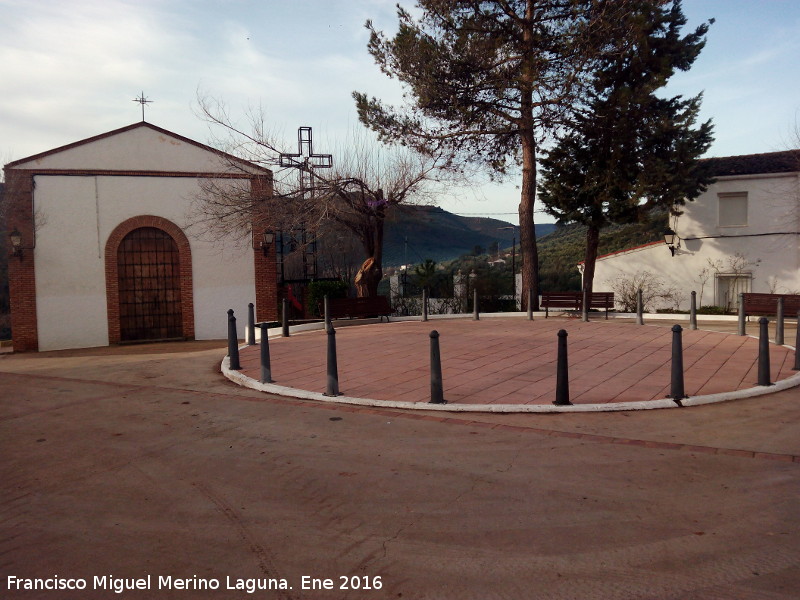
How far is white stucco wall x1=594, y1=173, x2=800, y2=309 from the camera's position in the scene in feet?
79.0

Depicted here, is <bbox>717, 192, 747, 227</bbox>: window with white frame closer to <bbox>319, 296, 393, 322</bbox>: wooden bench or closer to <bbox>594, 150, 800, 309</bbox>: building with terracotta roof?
<bbox>594, 150, 800, 309</bbox>: building with terracotta roof

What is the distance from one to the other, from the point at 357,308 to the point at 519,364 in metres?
7.96

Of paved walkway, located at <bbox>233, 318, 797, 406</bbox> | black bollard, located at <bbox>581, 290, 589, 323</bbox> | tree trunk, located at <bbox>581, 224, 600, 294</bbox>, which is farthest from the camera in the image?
tree trunk, located at <bbox>581, 224, 600, 294</bbox>

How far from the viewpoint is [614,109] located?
1961 cm

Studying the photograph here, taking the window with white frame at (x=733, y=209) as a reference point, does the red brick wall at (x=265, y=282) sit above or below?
below

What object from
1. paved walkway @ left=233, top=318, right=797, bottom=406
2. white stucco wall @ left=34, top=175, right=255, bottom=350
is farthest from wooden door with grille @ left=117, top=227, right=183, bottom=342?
paved walkway @ left=233, top=318, right=797, bottom=406

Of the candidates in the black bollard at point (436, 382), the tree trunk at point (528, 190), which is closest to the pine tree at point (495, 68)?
the tree trunk at point (528, 190)

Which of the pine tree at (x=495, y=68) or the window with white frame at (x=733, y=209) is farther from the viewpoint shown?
the window with white frame at (x=733, y=209)

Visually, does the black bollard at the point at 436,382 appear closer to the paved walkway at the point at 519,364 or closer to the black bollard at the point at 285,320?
the paved walkway at the point at 519,364

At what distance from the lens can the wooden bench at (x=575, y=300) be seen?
17.4m

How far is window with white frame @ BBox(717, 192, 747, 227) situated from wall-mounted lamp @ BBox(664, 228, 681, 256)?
173cm

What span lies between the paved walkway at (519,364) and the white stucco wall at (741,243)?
1309cm

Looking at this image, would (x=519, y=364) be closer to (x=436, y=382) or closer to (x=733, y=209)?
(x=436, y=382)

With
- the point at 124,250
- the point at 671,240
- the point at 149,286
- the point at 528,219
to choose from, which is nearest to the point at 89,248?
the point at 124,250
